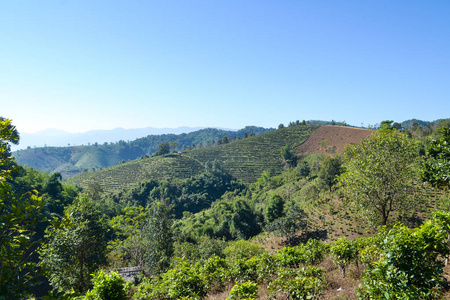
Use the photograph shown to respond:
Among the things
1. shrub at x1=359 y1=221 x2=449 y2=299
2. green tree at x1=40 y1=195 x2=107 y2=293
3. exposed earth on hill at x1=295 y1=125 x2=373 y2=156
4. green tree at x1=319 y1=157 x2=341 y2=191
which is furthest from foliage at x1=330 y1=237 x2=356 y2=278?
exposed earth on hill at x1=295 y1=125 x2=373 y2=156

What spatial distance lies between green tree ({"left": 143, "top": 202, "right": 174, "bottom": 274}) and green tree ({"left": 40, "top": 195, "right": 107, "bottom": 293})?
4639mm

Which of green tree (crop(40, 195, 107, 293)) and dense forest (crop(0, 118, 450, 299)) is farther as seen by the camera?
green tree (crop(40, 195, 107, 293))

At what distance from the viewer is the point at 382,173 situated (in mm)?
11930

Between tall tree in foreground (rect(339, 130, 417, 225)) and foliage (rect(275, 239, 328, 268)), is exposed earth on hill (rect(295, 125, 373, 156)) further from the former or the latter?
foliage (rect(275, 239, 328, 268))

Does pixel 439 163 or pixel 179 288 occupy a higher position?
pixel 439 163

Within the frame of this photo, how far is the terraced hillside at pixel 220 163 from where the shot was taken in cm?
8300

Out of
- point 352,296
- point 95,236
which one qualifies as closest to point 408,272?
point 352,296

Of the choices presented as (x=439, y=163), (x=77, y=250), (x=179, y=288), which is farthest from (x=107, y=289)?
(x=439, y=163)

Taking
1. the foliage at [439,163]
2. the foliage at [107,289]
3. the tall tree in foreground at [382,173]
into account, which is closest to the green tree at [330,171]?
the tall tree in foreground at [382,173]

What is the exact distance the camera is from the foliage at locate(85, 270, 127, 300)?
629 cm

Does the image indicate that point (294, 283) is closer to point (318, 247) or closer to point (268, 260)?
point (268, 260)

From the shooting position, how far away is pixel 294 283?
5.95m

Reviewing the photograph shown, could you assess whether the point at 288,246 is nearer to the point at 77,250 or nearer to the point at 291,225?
the point at 77,250

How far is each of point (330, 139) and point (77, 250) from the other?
86.6 meters
